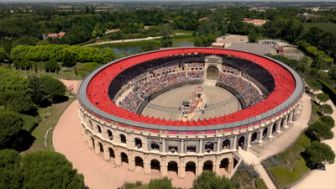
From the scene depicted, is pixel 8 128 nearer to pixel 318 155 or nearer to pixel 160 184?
pixel 160 184

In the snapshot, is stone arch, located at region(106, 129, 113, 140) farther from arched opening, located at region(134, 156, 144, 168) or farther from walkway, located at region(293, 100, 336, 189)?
walkway, located at region(293, 100, 336, 189)

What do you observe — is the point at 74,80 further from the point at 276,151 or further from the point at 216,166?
Result: the point at 276,151

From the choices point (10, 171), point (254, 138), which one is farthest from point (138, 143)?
point (254, 138)

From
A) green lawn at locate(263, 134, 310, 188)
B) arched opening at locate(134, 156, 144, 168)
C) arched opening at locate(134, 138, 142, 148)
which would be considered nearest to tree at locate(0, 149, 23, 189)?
arched opening at locate(134, 138, 142, 148)

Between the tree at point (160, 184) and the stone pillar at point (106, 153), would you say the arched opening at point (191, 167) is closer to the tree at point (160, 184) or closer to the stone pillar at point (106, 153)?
the tree at point (160, 184)

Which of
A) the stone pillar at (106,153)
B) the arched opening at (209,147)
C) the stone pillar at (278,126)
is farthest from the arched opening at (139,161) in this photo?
the stone pillar at (278,126)

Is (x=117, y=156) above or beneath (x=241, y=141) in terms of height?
beneath

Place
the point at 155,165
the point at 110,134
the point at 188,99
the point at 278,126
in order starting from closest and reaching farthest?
the point at 155,165 < the point at 110,134 < the point at 278,126 < the point at 188,99

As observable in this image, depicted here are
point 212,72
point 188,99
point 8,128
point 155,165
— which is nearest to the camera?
point 155,165
